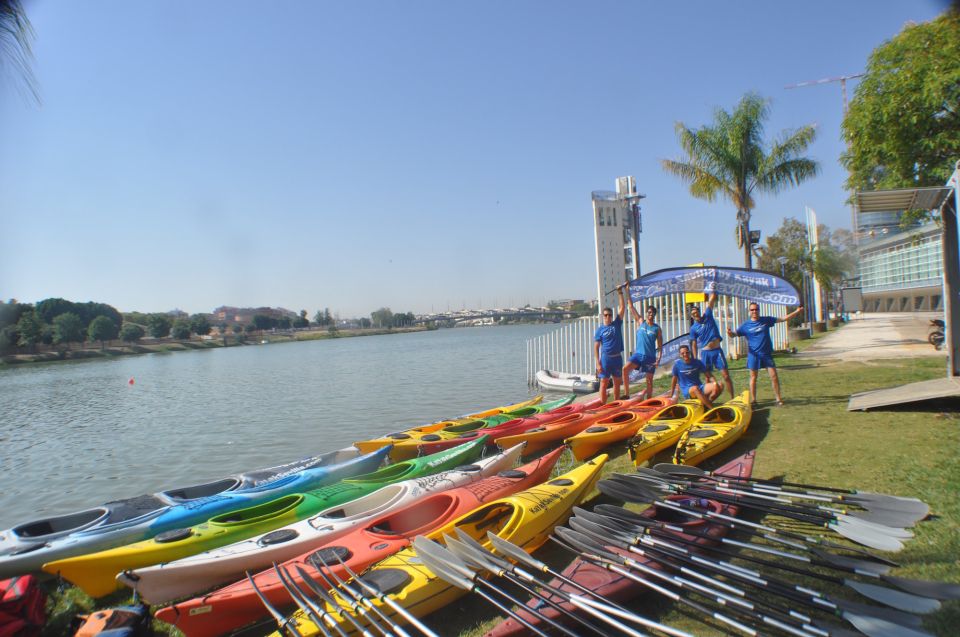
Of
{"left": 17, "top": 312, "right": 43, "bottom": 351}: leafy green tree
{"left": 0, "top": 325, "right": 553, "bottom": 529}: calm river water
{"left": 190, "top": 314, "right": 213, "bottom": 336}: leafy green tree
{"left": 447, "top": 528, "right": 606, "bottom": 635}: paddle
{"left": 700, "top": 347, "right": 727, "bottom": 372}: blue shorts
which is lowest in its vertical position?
{"left": 0, "top": 325, "right": 553, "bottom": 529}: calm river water

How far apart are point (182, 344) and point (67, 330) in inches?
1079

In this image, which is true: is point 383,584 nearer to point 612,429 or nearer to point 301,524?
point 301,524

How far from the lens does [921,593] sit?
319 centimetres

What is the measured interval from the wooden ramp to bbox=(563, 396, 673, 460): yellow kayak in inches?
107

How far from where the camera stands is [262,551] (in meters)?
4.78

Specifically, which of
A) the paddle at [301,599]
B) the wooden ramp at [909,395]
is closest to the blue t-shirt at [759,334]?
the wooden ramp at [909,395]

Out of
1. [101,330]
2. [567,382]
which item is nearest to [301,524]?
[567,382]

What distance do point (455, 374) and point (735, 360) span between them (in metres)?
14.8

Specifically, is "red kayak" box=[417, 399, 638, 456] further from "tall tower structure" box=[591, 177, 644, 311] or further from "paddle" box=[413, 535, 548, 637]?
"tall tower structure" box=[591, 177, 644, 311]

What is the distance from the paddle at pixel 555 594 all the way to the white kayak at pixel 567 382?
486 inches

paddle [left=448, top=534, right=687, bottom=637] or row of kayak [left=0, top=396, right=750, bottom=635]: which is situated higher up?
paddle [left=448, top=534, right=687, bottom=637]

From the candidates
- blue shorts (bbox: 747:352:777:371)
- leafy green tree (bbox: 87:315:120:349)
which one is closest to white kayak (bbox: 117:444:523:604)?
blue shorts (bbox: 747:352:777:371)

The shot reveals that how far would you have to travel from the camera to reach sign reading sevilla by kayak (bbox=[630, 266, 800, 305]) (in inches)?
451

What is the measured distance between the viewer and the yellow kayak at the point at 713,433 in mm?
6357
